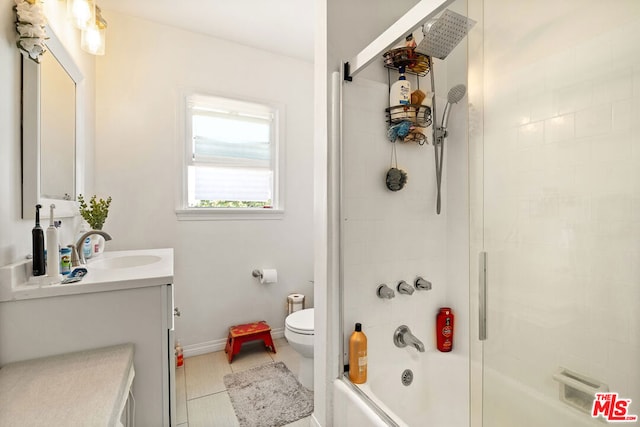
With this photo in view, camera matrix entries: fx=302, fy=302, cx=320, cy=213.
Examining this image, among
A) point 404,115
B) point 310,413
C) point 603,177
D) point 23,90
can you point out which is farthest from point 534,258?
point 23,90

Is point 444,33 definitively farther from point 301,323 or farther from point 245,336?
point 245,336

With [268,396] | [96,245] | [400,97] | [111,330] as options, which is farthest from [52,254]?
[400,97]

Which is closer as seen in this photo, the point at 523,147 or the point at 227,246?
the point at 523,147

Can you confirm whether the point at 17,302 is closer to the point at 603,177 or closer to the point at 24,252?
the point at 24,252

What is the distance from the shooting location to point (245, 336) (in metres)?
2.38

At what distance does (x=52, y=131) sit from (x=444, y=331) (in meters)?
2.29

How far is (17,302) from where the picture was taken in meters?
1.09

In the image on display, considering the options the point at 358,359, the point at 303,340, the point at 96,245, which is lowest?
the point at 303,340

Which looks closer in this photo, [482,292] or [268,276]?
[482,292]

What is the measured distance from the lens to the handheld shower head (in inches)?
62.4

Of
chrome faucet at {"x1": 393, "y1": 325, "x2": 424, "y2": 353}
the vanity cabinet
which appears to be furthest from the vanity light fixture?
chrome faucet at {"x1": 393, "y1": 325, "x2": 424, "y2": 353}

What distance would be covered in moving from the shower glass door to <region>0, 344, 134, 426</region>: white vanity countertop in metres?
1.43

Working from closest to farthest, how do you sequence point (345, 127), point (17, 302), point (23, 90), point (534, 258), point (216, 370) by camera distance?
point (17, 302), point (23, 90), point (534, 258), point (345, 127), point (216, 370)

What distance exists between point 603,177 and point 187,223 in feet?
8.12
